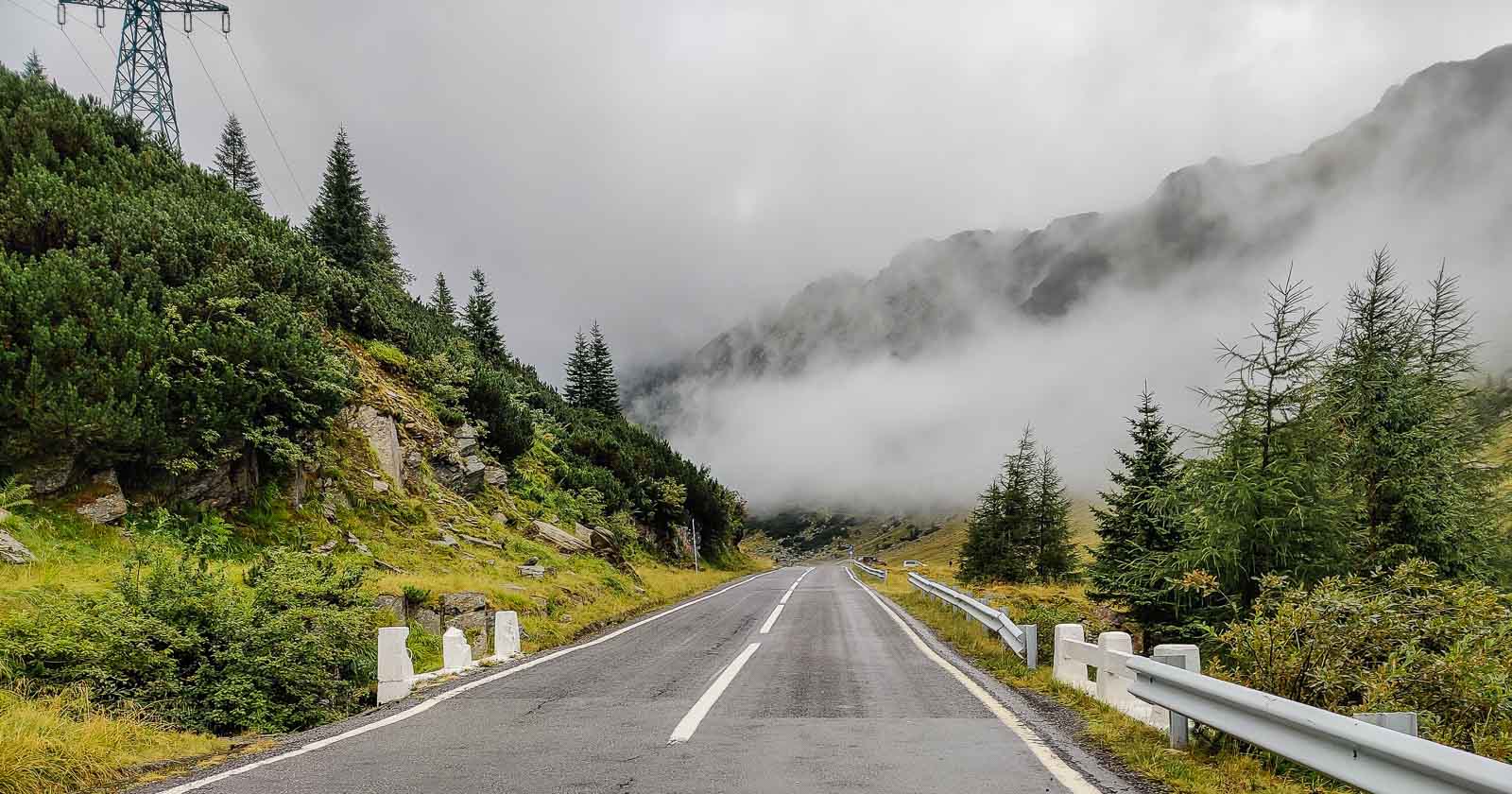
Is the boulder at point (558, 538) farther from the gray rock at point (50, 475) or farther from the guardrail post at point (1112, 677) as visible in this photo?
the guardrail post at point (1112, 677)

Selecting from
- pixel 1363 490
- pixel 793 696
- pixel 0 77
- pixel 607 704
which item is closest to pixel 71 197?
pixel 0 77

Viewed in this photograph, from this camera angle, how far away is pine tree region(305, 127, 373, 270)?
1483 inches

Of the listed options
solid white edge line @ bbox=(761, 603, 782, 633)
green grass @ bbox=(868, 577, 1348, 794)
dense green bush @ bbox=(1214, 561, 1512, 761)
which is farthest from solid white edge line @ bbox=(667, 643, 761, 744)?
dense green bush @ bbox=(1214, 561, 1512, 761)

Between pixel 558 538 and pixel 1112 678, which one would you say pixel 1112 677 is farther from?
pixel 558 538

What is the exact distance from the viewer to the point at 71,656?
643 centimetres

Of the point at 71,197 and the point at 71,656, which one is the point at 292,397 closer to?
the point at 71,197

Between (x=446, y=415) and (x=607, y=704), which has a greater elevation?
(x=446, y=415)

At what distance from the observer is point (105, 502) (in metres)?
11.9

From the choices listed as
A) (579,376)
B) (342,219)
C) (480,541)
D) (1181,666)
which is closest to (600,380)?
(579,376)

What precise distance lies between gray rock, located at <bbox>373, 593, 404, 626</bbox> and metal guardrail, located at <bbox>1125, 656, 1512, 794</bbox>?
10.4m

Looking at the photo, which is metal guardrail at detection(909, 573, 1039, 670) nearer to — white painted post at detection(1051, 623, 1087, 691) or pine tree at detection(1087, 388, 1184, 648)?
white painted post at detection(1051, 623, 1087, 691)

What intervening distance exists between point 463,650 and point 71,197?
13.9 m

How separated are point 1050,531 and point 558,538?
2813 cm

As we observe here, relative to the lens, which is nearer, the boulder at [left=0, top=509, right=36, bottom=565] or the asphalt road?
the asphalt road
